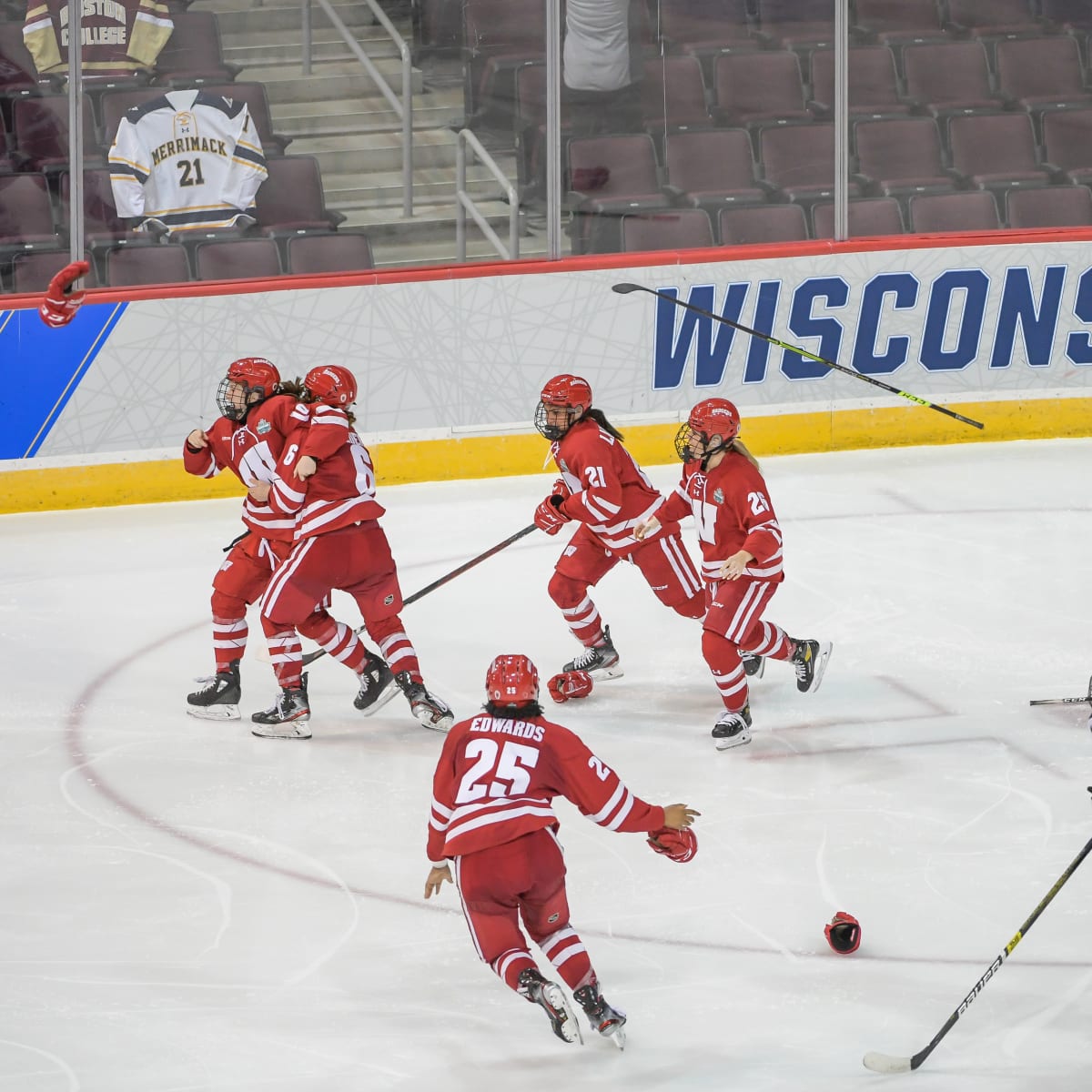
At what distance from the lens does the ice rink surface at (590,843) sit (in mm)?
3916

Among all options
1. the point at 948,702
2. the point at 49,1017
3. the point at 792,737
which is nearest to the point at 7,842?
the point at 49,1017

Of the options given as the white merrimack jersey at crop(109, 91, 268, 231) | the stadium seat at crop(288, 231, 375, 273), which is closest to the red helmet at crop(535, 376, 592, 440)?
the stadium seat at crop(288, 231, 375, 273)

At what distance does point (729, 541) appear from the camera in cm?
577

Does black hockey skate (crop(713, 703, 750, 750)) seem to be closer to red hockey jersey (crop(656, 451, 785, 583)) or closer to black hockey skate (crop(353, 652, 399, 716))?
red hockey jersey (crop(656, 451, 785, 583))

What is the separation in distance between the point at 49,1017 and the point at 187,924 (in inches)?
20.8

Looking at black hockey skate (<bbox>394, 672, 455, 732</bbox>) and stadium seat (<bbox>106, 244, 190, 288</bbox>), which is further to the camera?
stadium seat (<bbox>106, 244, 190, 288</bbox>)

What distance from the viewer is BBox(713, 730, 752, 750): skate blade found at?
571 cm

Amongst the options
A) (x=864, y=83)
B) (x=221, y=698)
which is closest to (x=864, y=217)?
(x=864, y=83)

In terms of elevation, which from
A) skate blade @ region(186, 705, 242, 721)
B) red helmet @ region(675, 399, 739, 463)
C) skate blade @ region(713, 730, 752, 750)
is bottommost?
skate blade @ region(186, 705, 242, 721)

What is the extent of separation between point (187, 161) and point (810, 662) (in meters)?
4.01

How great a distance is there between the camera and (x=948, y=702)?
6098mm

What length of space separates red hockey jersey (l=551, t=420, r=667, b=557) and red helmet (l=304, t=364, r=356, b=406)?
706mm

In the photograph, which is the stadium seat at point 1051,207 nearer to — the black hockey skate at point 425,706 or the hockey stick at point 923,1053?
the black hockey skate at point 425,706

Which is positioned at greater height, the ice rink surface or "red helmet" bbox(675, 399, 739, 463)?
"red helmet" bbox(675, 399, 739, 463)
